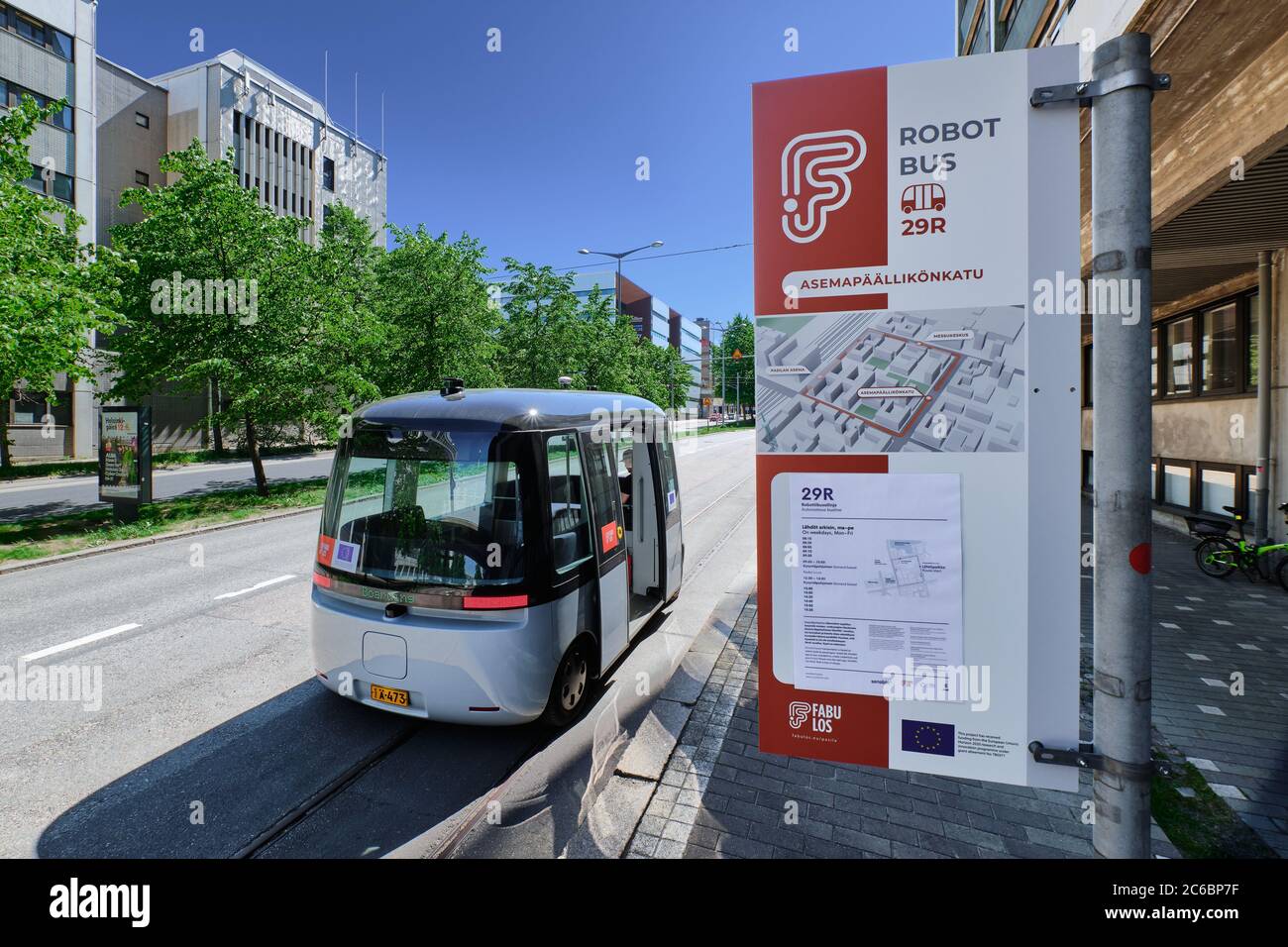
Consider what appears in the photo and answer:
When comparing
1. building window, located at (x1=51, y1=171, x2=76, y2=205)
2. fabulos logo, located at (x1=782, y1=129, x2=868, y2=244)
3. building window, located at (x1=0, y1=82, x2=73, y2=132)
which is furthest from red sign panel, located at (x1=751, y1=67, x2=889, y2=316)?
building window, located at (x1=51, y1=171, x2=76, y2=205)

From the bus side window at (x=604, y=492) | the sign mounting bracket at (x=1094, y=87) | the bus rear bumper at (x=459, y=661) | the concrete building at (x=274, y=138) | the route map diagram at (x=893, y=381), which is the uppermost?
the concrete building at (x=274, y=138)

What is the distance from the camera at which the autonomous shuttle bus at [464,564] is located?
420cm

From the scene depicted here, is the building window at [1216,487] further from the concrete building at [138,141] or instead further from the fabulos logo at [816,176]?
the concrete building at [138,141]

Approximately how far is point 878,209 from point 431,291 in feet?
66.8

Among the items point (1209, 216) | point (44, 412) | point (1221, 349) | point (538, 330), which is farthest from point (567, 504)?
point (44, 412)

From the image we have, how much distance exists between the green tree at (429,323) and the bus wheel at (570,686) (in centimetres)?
1613

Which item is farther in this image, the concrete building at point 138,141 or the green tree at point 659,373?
the green tree at point 659,373

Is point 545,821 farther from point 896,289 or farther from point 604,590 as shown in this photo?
point 896,289

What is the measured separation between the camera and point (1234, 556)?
9273mm

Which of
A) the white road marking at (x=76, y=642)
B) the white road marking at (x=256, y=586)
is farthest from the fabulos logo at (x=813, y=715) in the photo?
the white road marking at (x=256, y=586)

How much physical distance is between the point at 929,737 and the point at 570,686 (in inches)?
132

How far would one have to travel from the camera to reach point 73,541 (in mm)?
11484

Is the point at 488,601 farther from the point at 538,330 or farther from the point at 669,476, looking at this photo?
the point at 538,330

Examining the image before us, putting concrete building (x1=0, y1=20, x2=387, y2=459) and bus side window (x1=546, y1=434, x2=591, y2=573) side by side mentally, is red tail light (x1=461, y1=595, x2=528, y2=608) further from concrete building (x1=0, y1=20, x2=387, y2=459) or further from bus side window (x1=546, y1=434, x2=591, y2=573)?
concrete building (x1=0, y1=20, x2=387, y2=459)
